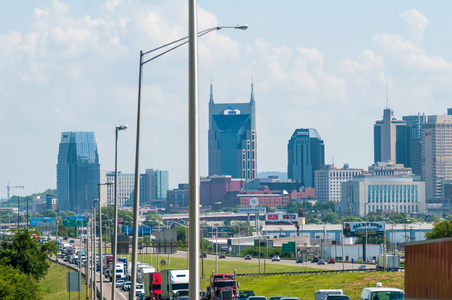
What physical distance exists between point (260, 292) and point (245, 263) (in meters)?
70.6

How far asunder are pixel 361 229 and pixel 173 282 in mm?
127799

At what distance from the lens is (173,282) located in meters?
71.3

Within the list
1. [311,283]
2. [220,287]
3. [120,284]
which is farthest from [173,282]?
[120,284]

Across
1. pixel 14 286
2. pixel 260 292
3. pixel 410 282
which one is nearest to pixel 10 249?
pixel 260 292

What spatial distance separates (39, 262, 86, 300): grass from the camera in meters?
104

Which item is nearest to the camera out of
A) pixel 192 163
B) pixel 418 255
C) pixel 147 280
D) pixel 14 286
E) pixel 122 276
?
pixel 192 163

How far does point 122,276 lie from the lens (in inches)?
4909

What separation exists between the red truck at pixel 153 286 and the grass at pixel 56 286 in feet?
36.5

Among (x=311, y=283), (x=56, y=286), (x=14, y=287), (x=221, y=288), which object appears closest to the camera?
(x=14, y=287)

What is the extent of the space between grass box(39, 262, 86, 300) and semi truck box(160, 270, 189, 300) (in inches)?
707

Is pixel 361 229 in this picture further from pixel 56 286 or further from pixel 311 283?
pixel 311 283

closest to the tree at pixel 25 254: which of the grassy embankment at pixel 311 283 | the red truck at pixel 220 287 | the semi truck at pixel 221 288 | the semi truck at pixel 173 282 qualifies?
the grassy embankment at pixel 311 283

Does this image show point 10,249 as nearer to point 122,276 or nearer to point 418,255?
point 122,276

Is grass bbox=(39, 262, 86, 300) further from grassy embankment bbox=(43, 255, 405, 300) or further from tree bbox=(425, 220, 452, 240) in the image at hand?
tree bbox=(425, 220, 452, 240)
